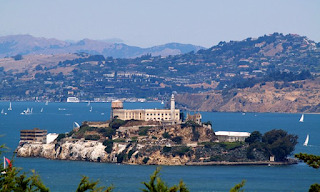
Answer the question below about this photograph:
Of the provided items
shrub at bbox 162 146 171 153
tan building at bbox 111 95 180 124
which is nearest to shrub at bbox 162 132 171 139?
shrub at bbox 162 146 171 153

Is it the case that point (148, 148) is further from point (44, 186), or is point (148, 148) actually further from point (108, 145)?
point (44, 186)

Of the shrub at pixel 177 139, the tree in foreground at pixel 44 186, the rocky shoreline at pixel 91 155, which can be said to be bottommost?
the rocky shoreline at pixel 91 155

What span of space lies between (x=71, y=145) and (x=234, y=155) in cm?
1715

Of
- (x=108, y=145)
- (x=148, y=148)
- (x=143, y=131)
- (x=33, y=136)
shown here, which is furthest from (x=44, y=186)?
(x=33, y=136)

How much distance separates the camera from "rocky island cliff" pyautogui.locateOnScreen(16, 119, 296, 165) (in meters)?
85.5

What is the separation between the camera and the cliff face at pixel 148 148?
85.5m

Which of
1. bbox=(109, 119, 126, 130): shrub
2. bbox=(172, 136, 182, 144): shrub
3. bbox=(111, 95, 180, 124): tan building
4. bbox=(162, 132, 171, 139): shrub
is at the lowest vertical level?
bbox=(172, 136, 182, 144): shrub

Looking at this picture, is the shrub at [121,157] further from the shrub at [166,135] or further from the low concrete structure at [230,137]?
the low concrete structure at [230,137]

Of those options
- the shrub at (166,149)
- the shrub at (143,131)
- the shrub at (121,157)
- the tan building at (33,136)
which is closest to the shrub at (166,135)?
the shrub at (143,131)

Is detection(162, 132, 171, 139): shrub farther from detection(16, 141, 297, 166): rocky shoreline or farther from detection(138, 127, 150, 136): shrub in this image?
detection(16, 141, 297, 166): rocky shoreline

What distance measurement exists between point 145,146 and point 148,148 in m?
0.47

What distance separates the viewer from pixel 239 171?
3150 inches

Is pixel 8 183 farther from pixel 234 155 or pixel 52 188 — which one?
pixel 234 155

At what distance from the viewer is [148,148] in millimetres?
86250
